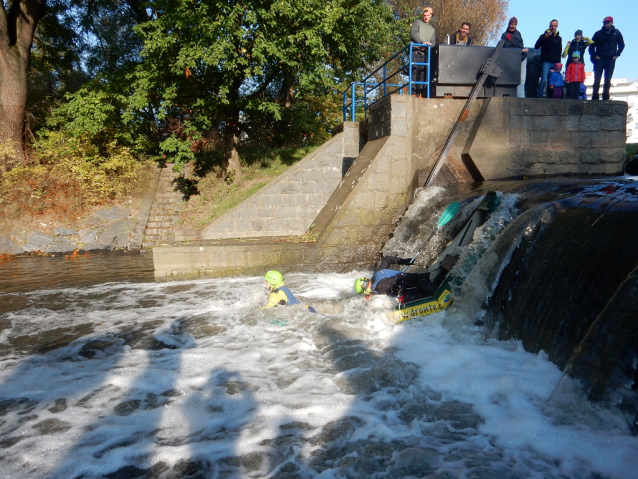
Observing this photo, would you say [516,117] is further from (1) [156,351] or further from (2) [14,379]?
(2) [14,379]

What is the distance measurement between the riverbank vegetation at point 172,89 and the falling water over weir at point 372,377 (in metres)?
7.68

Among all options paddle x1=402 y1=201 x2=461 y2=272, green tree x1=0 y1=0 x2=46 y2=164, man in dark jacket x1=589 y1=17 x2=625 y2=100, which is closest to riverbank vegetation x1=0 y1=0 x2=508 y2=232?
green tree x1=0 y1=0 x2=46 y2=164

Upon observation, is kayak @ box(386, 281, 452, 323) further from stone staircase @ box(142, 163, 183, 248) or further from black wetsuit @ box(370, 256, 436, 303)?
stone staircase @ box(142, 163, 183, 248)

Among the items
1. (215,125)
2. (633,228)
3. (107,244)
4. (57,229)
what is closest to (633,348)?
(633,228)

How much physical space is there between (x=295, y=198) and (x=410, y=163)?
334 centimetres

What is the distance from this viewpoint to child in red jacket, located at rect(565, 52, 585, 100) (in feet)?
35.4

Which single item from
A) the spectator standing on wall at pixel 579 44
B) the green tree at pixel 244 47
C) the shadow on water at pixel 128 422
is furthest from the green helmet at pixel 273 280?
the spectator standing on wall at pixel 579 44

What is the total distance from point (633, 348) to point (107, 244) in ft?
44.2

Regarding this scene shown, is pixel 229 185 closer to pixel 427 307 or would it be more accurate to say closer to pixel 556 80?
pixel 556 80

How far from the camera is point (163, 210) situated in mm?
15047

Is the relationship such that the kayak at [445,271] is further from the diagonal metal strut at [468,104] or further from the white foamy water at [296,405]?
the diagonal metal strut at [468,104]

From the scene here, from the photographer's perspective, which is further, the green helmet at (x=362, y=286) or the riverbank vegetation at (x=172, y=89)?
the riverbank vegetation at (x=172, y=89)

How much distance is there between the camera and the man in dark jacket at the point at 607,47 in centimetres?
1041

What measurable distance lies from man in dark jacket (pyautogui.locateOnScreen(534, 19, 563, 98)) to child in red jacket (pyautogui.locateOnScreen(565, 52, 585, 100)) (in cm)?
33
